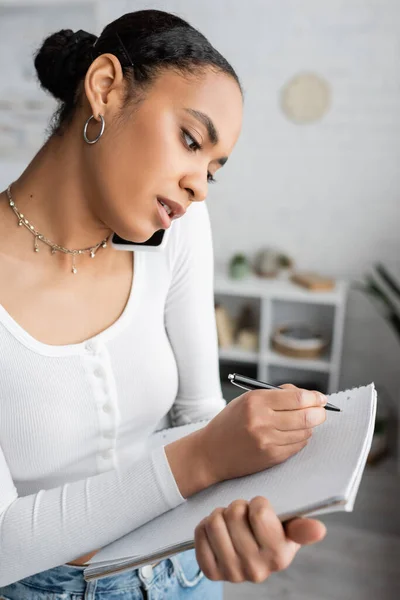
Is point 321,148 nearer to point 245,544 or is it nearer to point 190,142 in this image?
point 190,142

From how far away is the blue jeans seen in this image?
0.85 meters

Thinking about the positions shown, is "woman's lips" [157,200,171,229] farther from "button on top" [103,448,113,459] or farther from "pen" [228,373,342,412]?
"button on top" [103,448,113,459]

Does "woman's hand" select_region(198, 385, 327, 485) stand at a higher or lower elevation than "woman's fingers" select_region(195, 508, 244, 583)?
higher

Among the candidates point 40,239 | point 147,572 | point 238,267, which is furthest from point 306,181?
point 147,572

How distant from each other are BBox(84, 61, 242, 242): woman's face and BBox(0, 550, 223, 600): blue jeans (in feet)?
1.63

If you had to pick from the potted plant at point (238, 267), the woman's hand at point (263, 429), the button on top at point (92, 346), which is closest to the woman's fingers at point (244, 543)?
the woman's hand at point (263, 429)

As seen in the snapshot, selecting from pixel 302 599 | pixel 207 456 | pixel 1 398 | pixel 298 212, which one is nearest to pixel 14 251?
pixel 1 398

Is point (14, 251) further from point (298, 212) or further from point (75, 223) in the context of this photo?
point (298, 212)

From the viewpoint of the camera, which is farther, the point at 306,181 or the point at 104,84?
the point at 306,181

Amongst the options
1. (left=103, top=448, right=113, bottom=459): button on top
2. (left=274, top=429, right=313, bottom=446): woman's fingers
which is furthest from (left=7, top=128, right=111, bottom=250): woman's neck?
(left=274, top=429, right=313, bottom=446): woman's fingers

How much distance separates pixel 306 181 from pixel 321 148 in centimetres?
17

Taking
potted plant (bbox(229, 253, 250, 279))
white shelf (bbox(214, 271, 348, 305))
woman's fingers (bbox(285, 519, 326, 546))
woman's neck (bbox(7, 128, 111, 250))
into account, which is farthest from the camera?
potted plant (bbox(229, 253, 250, 279))

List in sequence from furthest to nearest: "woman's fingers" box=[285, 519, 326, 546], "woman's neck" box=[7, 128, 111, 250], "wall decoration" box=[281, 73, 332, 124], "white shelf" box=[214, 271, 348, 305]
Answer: "wall decoration" box=[281, 73, 332, 124], "white shelf" box=[214, 271, 348, 305], "woman's neck" box=[7, 128, 111, 250], "woman's fingers" box=[285, 519, 326, 546]

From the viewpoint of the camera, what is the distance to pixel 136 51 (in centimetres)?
78
